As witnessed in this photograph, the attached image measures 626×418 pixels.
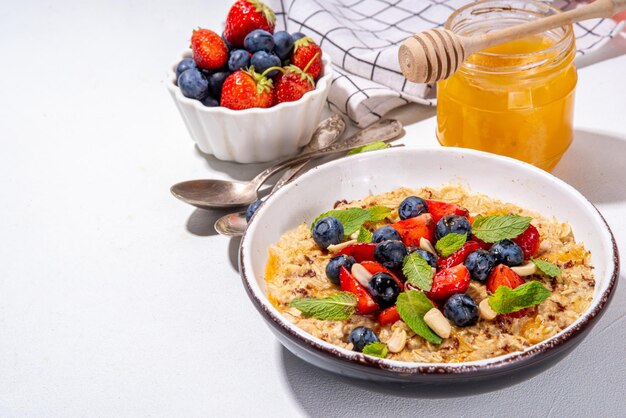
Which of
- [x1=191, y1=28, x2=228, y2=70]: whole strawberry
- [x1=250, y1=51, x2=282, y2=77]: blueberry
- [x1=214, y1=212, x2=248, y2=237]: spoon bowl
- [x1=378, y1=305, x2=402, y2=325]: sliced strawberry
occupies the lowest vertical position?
[x1=214, y1=212, x2=248, y2=237]: spoon bowl

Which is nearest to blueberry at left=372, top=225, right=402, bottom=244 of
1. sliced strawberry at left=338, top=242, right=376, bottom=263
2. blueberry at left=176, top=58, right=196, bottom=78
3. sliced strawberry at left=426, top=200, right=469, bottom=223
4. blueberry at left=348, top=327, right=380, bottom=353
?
sliced strawberry at left=338, top=242, right=376, bottom=263

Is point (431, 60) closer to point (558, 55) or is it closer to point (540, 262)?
point (558, 55)

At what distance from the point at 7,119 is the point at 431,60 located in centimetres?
159

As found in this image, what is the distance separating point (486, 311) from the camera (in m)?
1.28

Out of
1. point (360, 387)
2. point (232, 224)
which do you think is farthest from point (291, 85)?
point (360, 387)

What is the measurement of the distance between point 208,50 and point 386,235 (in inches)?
35.5

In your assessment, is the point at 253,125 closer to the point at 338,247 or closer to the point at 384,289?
the point at 338,247

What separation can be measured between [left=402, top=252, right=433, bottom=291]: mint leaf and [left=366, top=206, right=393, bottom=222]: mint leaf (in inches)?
8.5

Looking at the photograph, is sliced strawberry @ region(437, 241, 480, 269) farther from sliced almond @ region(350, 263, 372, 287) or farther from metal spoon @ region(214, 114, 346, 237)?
metal spoon @ region(214, 114, 346, 237)

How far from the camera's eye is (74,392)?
1.49 metres

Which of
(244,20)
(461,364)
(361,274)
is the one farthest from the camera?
(244,20)

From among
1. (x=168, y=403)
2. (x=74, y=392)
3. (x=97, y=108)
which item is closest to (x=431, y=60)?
(x=168, y=403)

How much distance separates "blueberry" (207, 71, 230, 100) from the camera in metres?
2.06

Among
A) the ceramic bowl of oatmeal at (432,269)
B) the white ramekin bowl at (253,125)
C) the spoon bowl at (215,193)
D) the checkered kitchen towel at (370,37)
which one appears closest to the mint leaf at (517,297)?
the ceramic bowl of oatmeal at (432,269)
